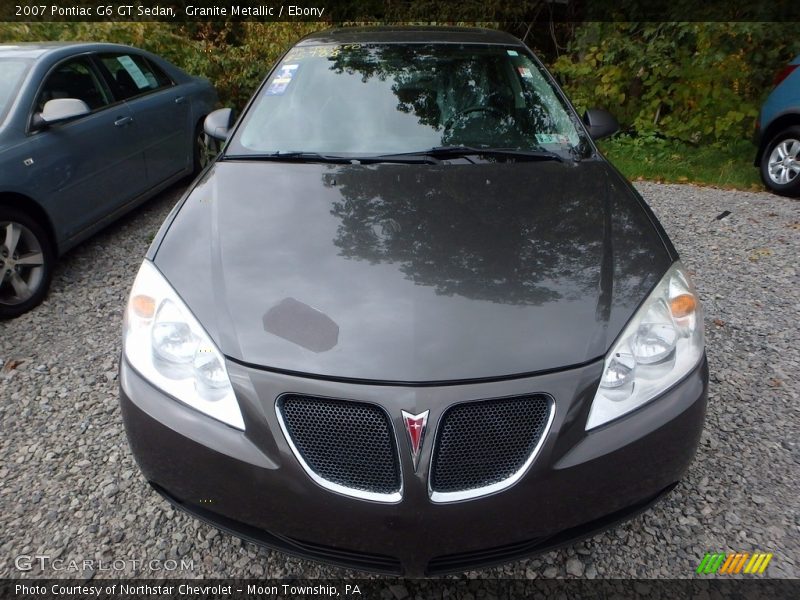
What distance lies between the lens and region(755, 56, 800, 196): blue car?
537 centimetres

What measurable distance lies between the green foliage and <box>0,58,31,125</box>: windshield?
6.40 meters

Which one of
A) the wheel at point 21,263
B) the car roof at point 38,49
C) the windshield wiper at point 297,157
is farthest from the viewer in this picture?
the car roof at point 38,49

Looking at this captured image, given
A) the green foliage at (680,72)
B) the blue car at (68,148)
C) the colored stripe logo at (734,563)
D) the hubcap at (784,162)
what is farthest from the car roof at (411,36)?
the green foliage at (680,72)

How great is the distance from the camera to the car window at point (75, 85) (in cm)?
379

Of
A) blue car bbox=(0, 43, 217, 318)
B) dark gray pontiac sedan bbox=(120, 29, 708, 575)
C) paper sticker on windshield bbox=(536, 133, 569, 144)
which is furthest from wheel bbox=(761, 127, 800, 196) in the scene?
blue car bbox=(0, 43, 217, 318)

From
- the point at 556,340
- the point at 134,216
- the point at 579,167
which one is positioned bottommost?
the point at 134,216

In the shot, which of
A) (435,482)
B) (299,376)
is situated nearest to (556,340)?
(435,482)

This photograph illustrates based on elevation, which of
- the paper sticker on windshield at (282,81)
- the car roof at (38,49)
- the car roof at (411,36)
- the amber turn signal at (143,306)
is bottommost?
the amber turn signal at (143,306)

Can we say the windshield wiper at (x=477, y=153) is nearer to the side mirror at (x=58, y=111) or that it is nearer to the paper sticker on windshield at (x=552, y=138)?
the paper sticker on windshield at (x=552, y=138)

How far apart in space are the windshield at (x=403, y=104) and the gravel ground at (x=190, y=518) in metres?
1.45

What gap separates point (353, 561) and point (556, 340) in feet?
2.75

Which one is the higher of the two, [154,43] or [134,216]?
[154,43]

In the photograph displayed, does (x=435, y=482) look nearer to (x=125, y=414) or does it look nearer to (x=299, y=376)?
(x=299, y=376)

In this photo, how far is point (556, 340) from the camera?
1532 millimetres
